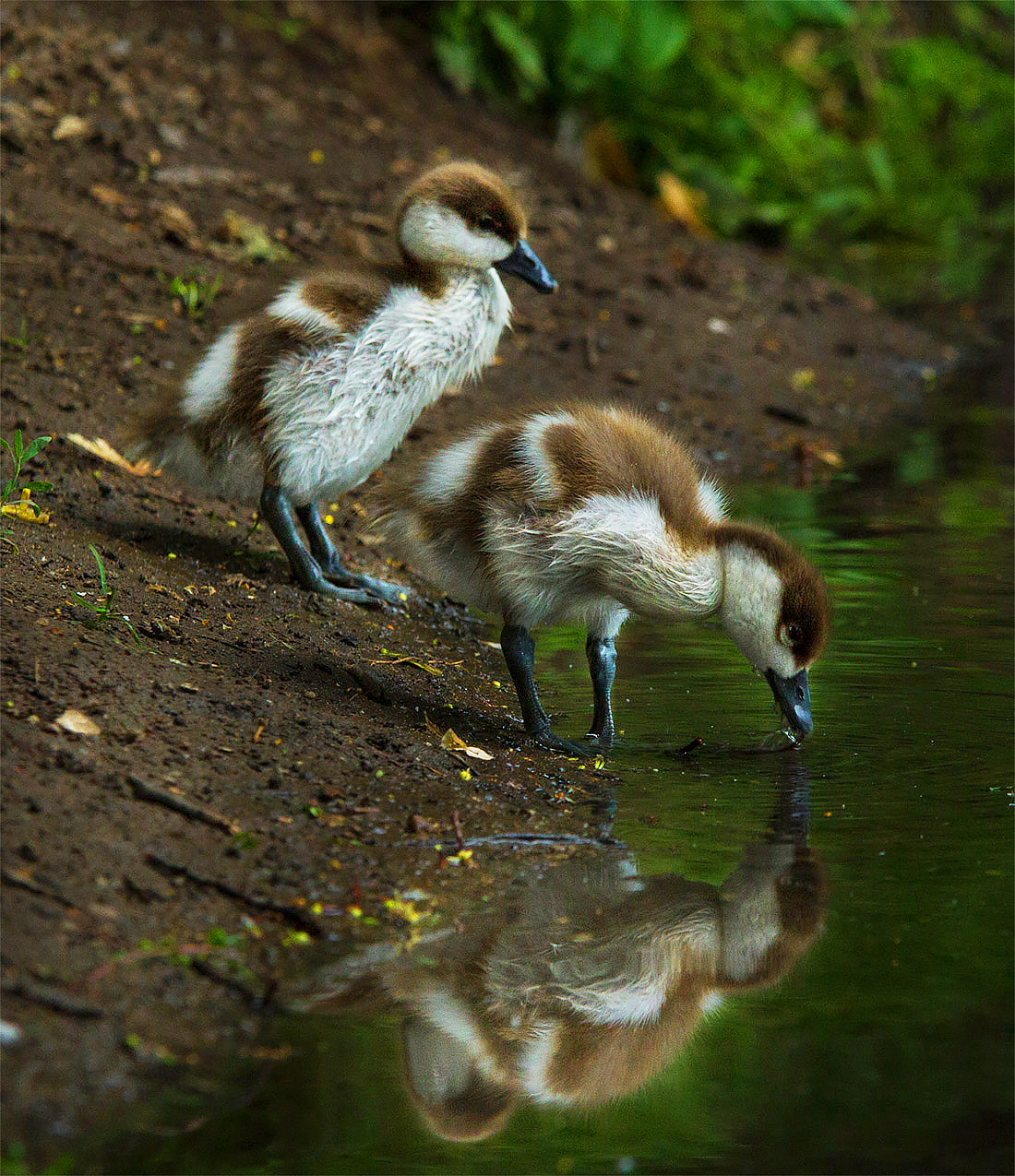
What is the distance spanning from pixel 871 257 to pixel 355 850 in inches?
508

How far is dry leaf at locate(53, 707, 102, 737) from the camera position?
405cm

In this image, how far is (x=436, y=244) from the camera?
5.83 meters

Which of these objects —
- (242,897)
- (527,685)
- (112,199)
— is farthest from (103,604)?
(112,199)

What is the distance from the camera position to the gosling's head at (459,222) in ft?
19.1

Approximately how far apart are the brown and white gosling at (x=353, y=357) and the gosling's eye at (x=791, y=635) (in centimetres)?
173

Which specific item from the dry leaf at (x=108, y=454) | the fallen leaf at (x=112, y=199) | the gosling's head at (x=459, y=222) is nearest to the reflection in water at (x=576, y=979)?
the gosling's head at (x=459, y=222)

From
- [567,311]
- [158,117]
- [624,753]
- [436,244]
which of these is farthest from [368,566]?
[158,117]

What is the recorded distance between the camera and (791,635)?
4.94 m

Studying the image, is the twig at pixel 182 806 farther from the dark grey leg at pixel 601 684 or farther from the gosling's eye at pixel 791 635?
the gosling's eye at pixel 791 635

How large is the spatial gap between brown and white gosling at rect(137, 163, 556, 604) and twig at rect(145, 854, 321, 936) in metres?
2.38

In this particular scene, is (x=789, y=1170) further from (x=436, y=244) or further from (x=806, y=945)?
(x=436, y=244)

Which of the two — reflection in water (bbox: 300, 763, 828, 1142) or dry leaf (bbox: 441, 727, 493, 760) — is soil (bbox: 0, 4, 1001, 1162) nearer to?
dry leaf (bbox: 441, 727, 493, 760)

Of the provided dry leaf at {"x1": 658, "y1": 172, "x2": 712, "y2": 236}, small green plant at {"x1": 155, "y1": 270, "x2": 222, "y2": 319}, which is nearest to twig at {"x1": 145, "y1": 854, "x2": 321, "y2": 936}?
small green plant at {"x1": 155, "y1": 270, "x2": 222, "y2": 319}

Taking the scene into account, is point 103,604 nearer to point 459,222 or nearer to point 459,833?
point 459,833
